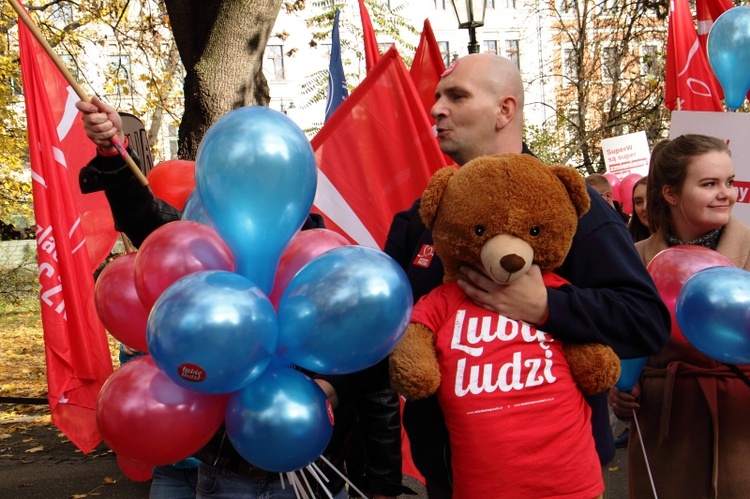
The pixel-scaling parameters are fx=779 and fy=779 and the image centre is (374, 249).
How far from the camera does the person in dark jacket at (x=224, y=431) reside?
2.17 m

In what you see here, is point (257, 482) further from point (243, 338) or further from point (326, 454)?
point (243, 338)

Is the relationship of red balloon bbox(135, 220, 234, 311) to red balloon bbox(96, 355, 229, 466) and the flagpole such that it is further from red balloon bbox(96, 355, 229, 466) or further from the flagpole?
the flagpole

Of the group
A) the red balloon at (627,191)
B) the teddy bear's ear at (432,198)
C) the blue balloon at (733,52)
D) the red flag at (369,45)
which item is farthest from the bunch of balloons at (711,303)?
the red balloon at (627,191)

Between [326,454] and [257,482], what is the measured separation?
21cm

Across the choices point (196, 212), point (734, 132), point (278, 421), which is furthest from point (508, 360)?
point (734, 132)

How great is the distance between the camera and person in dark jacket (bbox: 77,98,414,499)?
217 cm

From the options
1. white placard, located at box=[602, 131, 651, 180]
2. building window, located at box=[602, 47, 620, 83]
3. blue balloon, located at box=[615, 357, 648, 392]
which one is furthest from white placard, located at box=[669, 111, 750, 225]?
building window, located at box=[602, 47, 620, 83]

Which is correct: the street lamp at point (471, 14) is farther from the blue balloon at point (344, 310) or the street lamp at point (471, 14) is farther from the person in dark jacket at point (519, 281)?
the blue balloon at point (344, 310)

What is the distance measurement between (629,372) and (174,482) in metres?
1.58

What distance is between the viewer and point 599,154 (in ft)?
59.7

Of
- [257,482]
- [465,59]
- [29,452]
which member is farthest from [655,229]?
[29,452]

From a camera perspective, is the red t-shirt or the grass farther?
the grass

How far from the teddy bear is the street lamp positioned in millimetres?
6594

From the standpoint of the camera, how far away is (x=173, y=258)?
174cm
